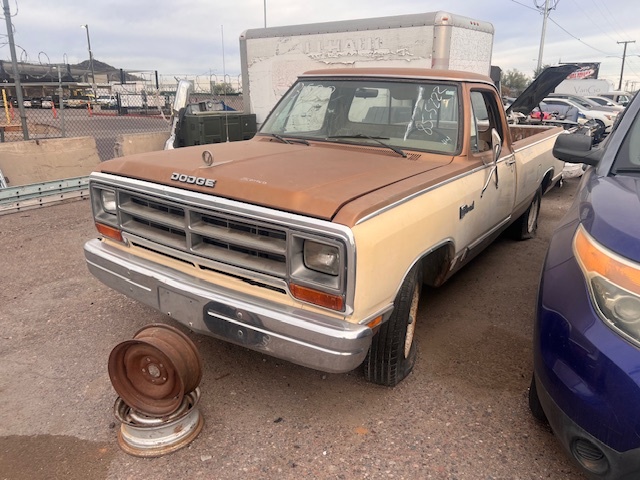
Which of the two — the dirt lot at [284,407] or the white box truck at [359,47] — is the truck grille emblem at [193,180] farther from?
the white box truck at [359,47]

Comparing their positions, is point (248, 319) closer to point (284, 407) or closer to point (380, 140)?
point (284, 407)

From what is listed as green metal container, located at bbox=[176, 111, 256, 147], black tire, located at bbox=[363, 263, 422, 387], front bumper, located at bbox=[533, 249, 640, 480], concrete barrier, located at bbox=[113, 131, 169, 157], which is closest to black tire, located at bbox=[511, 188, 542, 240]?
black tire, located at bbox=[363, 263, 422, 387]

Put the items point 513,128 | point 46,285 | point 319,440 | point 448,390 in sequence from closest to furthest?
point 319,440 < point 448,390 < point 46,285 < point 513,128

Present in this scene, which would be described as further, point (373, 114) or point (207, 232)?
point (373, 114)

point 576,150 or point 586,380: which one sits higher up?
point 576,150

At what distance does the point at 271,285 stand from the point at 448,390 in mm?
1388

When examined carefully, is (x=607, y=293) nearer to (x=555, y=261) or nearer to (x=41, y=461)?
(x=555, y=261)

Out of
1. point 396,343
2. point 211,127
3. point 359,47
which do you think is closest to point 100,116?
point 211,127

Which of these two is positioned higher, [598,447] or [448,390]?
[598,447]

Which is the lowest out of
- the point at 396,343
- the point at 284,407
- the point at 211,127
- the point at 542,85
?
the point at 284,407

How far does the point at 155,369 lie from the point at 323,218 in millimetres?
1206

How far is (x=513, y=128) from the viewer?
7.38 metres

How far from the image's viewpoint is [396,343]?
9.82 ft

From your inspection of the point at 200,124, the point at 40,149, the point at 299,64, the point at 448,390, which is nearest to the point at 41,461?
the point at 448,390
